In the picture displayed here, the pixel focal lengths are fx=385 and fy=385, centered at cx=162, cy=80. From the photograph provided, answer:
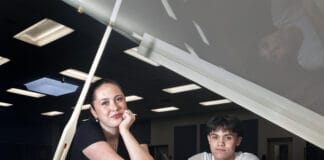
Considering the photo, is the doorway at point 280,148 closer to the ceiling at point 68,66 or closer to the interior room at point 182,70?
the interior room at point 182,70

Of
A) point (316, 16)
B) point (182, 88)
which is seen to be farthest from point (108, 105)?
point (316, 16)

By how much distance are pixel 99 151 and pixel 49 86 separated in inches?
8.0

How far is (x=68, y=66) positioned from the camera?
3.09 feet

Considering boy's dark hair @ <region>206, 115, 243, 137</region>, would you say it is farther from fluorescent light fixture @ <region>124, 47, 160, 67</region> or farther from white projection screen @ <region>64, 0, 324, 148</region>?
fluorescent light fixture @ <region>124, 47, 160, 67</region>

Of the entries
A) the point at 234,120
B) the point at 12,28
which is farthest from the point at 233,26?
the point at 12,28

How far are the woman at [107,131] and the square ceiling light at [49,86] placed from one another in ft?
0.23

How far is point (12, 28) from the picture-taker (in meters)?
0.89

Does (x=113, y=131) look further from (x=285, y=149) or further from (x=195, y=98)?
(x=285, y=149)

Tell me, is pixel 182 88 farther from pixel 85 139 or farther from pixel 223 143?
pixel 85 139

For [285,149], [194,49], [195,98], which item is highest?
[194,49]

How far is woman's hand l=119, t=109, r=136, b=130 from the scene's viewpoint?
977 millimetres

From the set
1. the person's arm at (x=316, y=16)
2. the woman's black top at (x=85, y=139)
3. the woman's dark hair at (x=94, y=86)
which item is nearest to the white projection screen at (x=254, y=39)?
the person's arm at (x=316, y=16)

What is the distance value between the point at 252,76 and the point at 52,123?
0.53 meters

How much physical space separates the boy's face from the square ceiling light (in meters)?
0.38
